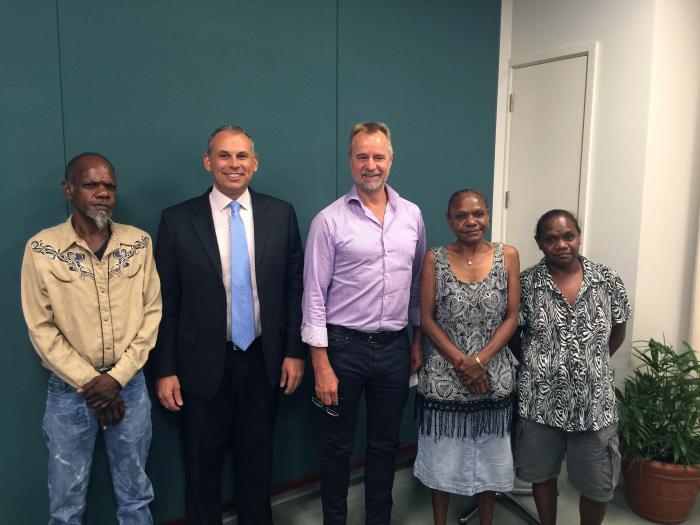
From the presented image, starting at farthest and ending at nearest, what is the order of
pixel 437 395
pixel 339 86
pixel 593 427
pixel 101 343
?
pixel 339 86 → pixel 437 395 → pixel 593 427 → pixel 101 343

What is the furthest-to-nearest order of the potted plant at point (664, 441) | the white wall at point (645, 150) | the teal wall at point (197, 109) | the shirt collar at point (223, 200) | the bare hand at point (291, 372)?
the white wall at point (645, 150) < the potted plant at point (664, 441) < the bare hand at point (291, 372) < the shirt collar at point (223, 200) < the teal wall at point (197, 109)

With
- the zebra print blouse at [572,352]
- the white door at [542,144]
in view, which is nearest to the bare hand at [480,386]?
the zebra print blouse at [572,352]

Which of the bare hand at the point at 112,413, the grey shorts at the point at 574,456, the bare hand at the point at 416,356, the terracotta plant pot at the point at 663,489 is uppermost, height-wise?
the bare hand at the point at 416,356

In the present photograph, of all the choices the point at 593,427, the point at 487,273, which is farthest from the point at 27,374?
the point at 593,427

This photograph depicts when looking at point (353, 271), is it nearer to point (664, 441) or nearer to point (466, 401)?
point (466, 401)

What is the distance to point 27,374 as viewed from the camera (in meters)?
2.01

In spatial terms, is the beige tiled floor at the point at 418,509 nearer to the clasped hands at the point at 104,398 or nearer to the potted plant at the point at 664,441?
the potted plant at the point at 664,441

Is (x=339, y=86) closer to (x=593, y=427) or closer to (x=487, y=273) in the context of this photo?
(x=487, y=273)

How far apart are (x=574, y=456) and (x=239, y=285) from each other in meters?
1.39

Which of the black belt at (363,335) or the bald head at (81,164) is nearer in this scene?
the bald head at (81,164)

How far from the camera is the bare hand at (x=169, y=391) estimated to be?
2.04 m

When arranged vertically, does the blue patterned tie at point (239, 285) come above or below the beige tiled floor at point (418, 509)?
above

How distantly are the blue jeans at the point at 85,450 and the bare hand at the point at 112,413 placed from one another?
35 mm

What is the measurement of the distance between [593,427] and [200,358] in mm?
1422
